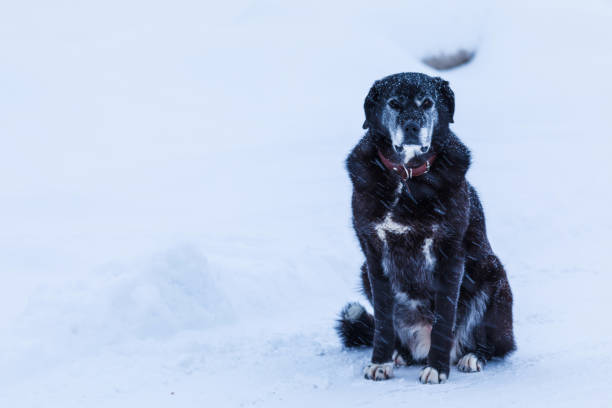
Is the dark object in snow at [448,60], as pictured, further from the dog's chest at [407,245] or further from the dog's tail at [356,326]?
the dog's chest at [407,245]

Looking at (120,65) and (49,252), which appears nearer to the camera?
(49,252)

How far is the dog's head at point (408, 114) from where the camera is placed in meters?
3.60

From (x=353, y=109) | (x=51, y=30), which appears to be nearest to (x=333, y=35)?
(x=353, y=109)

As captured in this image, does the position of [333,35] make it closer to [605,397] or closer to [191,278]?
[191,278]

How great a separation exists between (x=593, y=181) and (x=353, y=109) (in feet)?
17.4

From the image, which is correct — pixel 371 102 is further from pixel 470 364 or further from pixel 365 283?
pixel 470 364

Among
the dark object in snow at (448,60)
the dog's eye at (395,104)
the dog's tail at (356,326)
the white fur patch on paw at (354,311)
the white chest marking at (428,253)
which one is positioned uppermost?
the dark object in snow at (448,60)

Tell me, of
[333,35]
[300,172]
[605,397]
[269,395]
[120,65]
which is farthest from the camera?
[333,35]

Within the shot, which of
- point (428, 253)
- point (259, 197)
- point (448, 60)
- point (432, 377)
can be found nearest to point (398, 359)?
point (432, 377)

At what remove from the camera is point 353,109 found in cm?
1383

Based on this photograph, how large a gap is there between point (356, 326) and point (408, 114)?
1469mm

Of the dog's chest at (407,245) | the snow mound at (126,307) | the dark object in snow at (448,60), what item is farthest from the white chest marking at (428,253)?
the dark object in snow at (448,60)

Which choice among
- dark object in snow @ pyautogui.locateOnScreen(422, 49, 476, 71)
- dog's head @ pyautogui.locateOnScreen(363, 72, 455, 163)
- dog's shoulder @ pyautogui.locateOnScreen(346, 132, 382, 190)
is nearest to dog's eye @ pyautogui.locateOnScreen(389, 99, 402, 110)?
dog's head @ pyautogui.locateOnScreen(363, 72, 455, 163)

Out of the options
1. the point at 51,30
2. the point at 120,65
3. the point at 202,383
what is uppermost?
the point at 51,30
